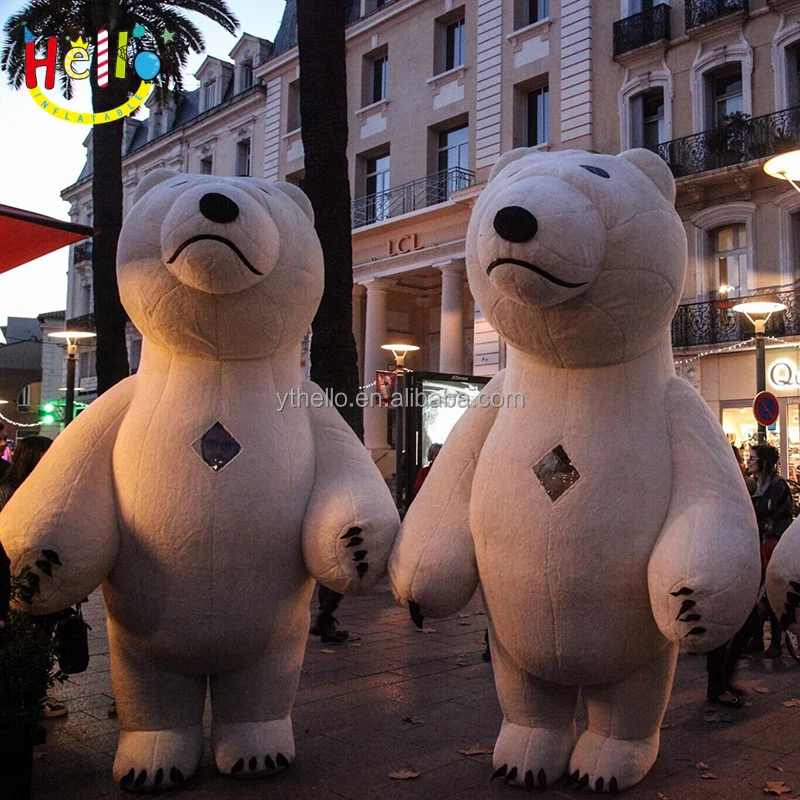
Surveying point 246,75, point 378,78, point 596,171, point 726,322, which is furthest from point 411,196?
point 596,171

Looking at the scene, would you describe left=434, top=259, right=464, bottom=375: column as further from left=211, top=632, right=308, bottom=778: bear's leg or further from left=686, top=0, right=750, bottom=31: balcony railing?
left=211, top=632, right=308, bottom=778: bear's leg

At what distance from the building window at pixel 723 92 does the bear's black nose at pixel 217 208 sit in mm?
17179

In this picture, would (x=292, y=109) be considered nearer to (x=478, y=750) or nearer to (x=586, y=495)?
(x=478, y=750)

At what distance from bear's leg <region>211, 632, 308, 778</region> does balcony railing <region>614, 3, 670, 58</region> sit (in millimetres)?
18311

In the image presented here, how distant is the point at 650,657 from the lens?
10.4ft

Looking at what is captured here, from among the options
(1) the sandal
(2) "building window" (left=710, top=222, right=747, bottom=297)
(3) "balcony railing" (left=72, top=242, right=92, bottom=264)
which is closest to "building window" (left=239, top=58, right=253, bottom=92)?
(3) "balcony railing" (left=72, top=242, right=92, bottom=264)

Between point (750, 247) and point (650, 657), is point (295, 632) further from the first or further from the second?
point (750, 247)

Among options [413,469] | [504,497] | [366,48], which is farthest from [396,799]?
[366,48]

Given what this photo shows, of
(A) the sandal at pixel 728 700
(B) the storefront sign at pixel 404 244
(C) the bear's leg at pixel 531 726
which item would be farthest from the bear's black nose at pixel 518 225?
(B) the storefront sign at pixel 404 244

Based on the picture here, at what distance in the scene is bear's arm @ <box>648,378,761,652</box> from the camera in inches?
109

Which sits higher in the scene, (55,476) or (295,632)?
(55,476)

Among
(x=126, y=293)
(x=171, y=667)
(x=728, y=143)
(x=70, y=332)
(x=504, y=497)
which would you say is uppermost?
(x=728, y=143)

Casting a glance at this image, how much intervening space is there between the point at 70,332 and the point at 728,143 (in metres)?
13.4

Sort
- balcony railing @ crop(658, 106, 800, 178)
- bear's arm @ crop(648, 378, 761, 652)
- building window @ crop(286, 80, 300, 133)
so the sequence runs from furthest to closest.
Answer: building window @ crop(286, 80, 300, 133)
balcony railing @ crop(658, 106, 800, 178)
bear's arm @ crop(648, 378, 761, 652)
